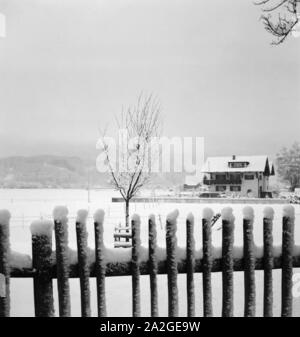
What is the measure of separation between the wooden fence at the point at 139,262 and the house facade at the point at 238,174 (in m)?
30.7

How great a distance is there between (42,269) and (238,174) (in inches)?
1302

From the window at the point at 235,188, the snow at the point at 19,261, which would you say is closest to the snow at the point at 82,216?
the snow at the point at 19,261

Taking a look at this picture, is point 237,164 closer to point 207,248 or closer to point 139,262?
point 207,248

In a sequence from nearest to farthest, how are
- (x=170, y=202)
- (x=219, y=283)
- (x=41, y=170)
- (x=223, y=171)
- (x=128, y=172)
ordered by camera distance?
(x=41, y=170)
(x=219, y=283)
(x=128, y=172)
(x=170, y=202)
(x=223, y=171)

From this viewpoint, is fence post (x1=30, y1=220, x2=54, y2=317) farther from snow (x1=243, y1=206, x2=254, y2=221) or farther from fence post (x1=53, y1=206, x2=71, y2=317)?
snow (x1=243, y1=206, x2=254, y2=221)

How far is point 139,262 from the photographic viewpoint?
1.87 meters

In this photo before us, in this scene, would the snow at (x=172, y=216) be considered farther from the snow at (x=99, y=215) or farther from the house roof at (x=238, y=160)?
the house roof at (x=238, y=160)

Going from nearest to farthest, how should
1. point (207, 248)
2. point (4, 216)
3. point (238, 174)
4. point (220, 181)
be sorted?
point (4, 216)
point (207, 248)
point (220, 181)
point (238, 174)

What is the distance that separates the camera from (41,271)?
1819 mm

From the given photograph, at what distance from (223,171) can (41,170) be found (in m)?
30.5

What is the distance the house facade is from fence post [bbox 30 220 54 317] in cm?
3112

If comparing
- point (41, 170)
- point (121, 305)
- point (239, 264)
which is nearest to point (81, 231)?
point (239, 264)

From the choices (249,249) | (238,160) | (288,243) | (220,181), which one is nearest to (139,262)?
(249,249)
